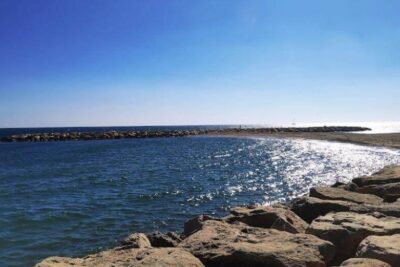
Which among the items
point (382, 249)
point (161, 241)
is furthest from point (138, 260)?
point (382, 249)

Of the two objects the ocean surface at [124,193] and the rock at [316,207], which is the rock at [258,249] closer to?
the rock at [316,207]

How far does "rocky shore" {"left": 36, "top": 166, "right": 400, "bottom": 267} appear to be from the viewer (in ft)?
21.6

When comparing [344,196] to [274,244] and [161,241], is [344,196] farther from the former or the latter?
[274,244]

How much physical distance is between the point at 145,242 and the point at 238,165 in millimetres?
25956

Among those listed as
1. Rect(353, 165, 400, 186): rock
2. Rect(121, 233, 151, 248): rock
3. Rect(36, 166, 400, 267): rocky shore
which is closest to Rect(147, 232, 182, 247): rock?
Rect(36, 166, 400, 267): rocky shore

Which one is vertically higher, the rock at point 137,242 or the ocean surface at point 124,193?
the rock at point 137,242

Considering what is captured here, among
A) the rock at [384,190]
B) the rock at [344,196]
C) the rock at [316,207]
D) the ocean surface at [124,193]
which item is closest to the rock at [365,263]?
the rock at [316,207]

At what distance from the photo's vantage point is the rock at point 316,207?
11113 millimetres

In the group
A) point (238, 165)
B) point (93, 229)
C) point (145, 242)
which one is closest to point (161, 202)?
point (93, 229)

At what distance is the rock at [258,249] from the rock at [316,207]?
3714 millimetres

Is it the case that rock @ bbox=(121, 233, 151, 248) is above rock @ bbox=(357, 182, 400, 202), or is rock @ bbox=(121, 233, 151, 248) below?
below

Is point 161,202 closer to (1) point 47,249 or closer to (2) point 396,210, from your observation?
(1) point 47,249

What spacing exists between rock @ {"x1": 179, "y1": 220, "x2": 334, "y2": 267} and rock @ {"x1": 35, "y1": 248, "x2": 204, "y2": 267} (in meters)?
0.56

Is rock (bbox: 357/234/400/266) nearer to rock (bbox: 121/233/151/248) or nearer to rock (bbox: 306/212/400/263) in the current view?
rock (bbox: 306/212/400/263)
